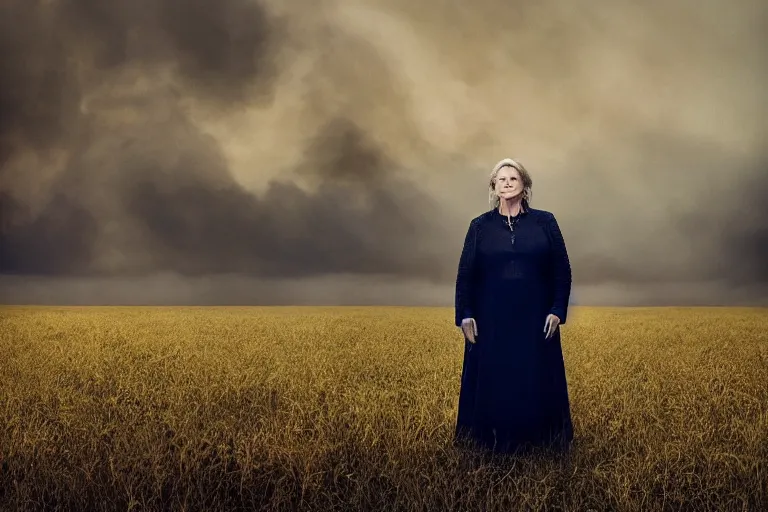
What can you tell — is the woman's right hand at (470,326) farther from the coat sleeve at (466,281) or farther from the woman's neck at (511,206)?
the woman's neck at (511,206)

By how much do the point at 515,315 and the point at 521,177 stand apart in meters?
1.22

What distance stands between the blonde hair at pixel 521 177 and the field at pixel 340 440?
7.42 ft

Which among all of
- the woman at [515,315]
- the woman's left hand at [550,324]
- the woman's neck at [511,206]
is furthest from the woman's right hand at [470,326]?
the woman's neck at [511,206]

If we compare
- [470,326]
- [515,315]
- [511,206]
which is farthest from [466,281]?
[511,206]

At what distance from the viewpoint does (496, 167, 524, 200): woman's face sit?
5520mm

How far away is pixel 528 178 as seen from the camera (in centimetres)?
560

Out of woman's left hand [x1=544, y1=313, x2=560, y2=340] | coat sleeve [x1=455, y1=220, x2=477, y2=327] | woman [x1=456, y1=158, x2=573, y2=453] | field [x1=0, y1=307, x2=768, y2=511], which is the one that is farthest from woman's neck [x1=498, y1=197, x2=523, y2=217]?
field [x1=0, y1=307, x2=768, y2=511]

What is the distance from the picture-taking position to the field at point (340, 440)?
477cm

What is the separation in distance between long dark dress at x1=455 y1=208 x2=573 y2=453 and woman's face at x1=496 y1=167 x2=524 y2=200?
270 mm

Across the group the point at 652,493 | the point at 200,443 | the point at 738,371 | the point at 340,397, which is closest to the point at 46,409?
the point at 200,443

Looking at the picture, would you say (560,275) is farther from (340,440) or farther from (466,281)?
(340,440)

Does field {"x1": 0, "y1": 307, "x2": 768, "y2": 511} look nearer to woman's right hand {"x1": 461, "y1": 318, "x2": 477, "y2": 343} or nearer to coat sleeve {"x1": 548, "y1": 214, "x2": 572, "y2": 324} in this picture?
woman's right hand {"x1": 461, "y1": 318, "x2": 477, "y2": 343}

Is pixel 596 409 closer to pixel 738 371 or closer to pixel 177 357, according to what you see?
pixel 738 371

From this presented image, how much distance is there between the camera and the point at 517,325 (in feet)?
18.3
